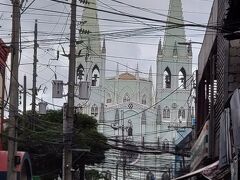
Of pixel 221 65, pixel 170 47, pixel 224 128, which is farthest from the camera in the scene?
pixel 170 47

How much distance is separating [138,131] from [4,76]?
84.2 meters

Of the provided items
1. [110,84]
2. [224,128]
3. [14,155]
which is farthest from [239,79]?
[110,84]

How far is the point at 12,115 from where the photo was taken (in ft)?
74.5

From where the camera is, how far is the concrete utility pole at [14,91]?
21922 mm

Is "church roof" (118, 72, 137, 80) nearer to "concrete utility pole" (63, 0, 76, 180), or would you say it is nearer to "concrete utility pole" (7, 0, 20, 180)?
"concrete utility pole" (63, 0, 76, 180)

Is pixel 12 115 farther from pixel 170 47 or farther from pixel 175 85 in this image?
pixel 175 85

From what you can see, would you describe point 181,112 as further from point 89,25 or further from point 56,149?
point 56,149

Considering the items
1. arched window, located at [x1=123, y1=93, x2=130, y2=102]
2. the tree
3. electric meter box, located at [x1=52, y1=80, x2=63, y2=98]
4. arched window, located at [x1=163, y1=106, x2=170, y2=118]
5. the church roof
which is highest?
the church roof

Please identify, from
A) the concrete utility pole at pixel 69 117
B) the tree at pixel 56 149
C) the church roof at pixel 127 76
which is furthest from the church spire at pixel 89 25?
the church roof at pixel 127 76

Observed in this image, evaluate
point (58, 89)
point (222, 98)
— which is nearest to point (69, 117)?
point (58, 89)

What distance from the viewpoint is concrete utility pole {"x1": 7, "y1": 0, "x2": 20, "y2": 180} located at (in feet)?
71.9

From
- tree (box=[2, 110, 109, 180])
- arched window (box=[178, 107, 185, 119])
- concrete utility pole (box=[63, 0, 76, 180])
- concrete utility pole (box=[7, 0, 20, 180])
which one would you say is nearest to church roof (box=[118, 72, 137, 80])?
arched window (box=[178, 107, 185, 119])

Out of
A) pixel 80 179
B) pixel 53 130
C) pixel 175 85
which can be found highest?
pixel 175 85

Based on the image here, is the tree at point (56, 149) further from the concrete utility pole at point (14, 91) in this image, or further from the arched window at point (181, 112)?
the arched window at point (181, 112)
